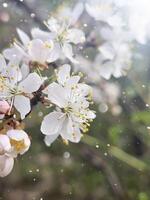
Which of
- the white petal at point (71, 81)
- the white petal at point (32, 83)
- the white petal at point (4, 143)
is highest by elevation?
the white petal at point (32, 83)

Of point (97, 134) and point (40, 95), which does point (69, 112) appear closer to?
point (40, 95)

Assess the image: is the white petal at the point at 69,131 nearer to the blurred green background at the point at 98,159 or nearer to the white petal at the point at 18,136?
the white petal at the point at 18,136

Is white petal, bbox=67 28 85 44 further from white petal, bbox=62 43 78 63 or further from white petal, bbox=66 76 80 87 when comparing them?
white petal, bbox=66 76 80 87

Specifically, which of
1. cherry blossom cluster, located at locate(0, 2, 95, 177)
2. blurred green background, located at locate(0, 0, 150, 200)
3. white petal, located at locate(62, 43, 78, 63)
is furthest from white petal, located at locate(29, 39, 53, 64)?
blurred green background, located at locate(0, 0, 150, 200)

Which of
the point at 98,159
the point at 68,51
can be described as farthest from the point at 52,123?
the point at 98,159

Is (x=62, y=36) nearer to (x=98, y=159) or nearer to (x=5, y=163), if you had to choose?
(x=5, y=163)

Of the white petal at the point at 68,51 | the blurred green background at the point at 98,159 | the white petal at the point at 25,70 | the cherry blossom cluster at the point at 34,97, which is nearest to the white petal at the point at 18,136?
the cherry blossom cluster at the point at 34,97

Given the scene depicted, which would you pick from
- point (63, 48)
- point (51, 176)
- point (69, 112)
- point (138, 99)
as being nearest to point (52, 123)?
point (69, 112)
